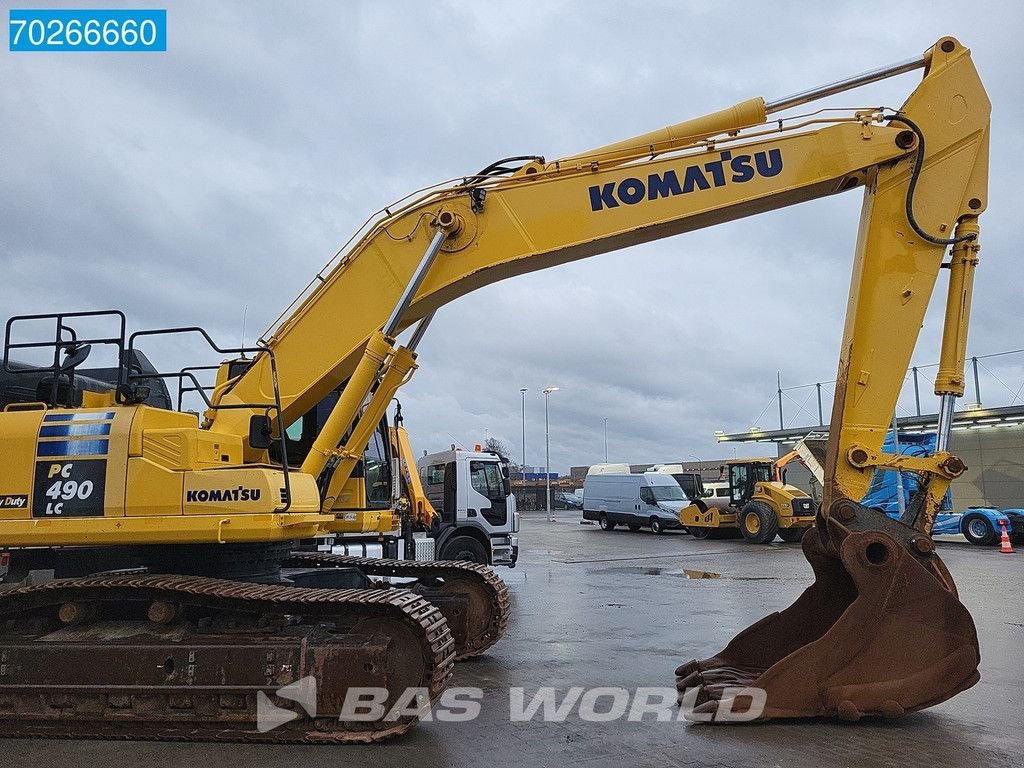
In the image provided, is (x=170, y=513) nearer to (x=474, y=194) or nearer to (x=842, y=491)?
(x=474, y=194)

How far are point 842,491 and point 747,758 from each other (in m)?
2.32

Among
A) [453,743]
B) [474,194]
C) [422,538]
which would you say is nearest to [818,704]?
[453,743]

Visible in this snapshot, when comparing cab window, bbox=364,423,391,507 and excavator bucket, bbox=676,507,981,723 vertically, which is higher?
cab window, bbox=364,423,391,507

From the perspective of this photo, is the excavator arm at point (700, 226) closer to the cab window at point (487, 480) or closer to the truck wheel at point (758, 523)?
the cab window at point (487, 480)

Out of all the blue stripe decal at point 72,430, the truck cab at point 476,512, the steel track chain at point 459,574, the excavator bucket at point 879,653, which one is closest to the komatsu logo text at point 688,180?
the excavator bucket at point 879,653

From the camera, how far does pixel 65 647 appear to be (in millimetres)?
6023

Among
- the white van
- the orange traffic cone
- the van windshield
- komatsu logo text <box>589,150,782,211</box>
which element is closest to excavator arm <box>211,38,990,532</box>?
komatsu logo text <box>589,150,782,211</box>

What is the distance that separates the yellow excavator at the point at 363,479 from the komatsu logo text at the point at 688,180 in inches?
0.7

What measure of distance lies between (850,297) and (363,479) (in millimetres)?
4874

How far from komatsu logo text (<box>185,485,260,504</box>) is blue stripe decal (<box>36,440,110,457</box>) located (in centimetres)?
83

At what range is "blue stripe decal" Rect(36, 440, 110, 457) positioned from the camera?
20.5 feet

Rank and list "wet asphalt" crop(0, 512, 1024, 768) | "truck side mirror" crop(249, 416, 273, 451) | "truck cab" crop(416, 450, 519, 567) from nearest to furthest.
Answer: "wet asphalt" crop(0, 512, 1024, 768), "truck side mirror" crop(249, 416, 273, 451), "truck cab" crop(416, 450, 519, 567)

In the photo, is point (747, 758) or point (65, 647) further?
point (65, 647)

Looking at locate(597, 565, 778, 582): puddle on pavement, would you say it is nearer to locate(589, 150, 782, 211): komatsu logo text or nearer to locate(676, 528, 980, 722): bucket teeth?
locate(676, 528, 980, 722): bucket teeth
